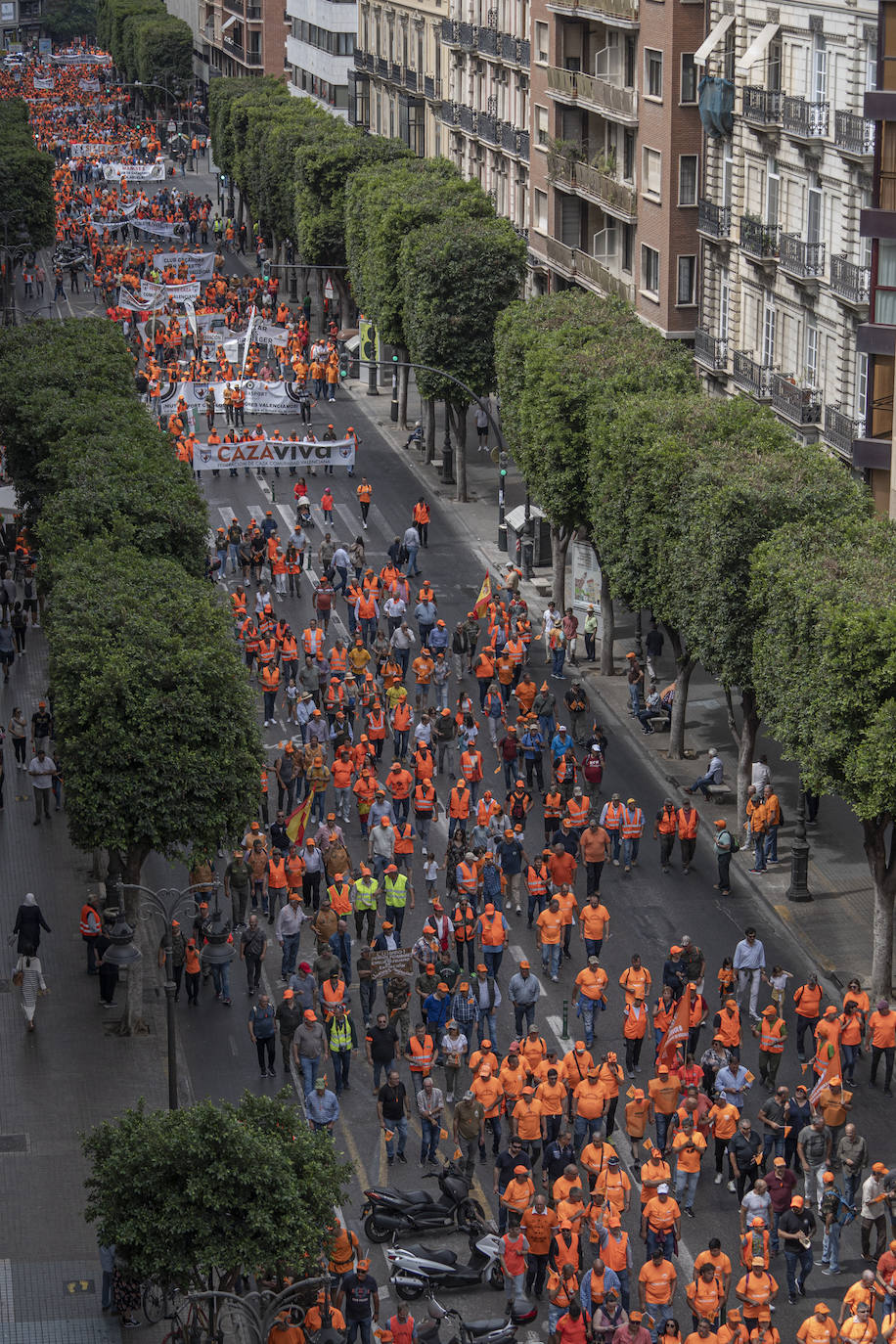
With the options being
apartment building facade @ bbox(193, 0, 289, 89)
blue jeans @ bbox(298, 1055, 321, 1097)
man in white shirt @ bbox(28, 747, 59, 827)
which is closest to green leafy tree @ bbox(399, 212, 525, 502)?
man in white shirt @ bbox(28, 747, 59, 827)

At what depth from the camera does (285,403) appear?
78.6m

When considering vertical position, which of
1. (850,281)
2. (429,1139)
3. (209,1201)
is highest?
(850,281)

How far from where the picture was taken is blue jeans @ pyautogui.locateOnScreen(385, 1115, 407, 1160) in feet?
103

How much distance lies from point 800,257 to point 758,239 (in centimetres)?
325

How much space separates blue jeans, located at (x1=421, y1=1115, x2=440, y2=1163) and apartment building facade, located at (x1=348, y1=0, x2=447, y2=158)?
7183cm

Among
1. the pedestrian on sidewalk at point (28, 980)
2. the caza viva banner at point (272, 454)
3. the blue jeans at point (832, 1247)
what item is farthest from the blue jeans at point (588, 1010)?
the caza viva banner at point (272, 454)

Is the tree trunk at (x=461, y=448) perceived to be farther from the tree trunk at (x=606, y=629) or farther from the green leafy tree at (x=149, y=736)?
the green leafy tree at (x=149, y=736)

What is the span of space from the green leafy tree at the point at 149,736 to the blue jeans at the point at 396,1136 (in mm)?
5901

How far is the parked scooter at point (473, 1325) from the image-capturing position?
25266 mm

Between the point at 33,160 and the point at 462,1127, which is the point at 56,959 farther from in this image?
the point at 33,160

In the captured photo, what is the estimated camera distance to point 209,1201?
24.4 m

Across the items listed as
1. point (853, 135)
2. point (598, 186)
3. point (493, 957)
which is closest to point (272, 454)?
point (598, 186)

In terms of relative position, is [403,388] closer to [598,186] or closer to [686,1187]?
[598,186]

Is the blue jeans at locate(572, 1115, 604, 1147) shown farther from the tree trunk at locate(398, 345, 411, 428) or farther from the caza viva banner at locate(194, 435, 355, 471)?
the tree trunk at locate(398, 345, 411, 428)
